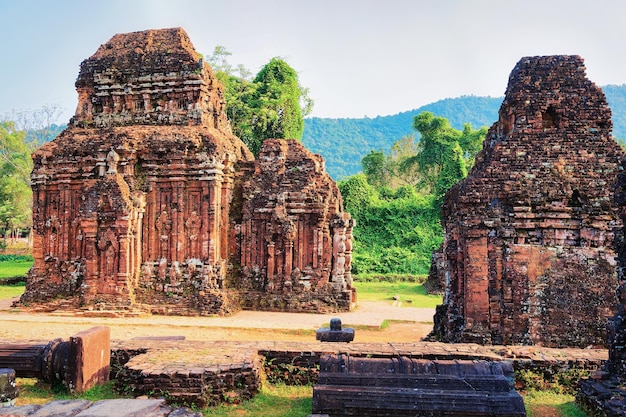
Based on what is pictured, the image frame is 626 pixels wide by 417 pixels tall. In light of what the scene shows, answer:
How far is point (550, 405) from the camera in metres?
6.76

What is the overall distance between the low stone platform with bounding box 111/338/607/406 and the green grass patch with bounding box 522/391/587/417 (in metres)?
0.37

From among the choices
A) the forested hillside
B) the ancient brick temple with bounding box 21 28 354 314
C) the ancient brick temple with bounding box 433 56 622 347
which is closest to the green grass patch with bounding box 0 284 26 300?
the ancient brick temple with bounding box 21 28 354 314

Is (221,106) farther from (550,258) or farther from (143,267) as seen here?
(550,258)

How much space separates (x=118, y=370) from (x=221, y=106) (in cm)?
1175

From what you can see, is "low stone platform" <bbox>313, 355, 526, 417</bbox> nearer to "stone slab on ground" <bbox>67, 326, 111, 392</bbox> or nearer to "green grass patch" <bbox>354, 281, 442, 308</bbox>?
"stone slab on ground" <bbox>67, 326, 111, 392</bbox>

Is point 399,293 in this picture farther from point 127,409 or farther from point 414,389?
point 127,409

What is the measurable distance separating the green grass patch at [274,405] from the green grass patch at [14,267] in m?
23.3

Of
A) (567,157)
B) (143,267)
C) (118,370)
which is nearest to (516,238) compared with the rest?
(567,157)

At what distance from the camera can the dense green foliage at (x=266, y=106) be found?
111 feet

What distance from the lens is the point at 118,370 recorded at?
25.2 feet

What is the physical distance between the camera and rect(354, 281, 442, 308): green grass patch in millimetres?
19822

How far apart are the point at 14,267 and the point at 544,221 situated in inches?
1292

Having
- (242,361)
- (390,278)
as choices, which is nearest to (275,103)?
(390,278)

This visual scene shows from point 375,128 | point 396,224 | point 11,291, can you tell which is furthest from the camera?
point 375,128
